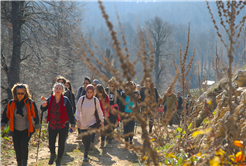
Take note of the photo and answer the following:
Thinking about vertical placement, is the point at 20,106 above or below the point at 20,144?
above

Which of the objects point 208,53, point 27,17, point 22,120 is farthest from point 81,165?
point 208,53

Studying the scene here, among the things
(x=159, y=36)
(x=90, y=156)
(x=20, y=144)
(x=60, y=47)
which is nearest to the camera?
(x=20, y=144)

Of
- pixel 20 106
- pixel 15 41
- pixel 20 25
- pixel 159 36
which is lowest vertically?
pixel 20 106

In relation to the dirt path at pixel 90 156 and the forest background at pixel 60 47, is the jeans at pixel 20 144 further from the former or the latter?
the forest background at pixel 60 47

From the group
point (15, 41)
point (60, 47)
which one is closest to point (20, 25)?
point (15, 41)

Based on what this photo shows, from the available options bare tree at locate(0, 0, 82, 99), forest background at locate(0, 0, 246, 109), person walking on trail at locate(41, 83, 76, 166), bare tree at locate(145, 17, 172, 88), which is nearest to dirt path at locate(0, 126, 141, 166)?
person walking on trail at locate(41, 83, 76, 166)

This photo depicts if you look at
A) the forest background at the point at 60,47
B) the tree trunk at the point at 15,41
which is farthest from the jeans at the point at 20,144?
the tree trunk at the point at 15,41

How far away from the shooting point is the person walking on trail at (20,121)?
425 centimetres

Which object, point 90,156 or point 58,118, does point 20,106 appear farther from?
point 90,156

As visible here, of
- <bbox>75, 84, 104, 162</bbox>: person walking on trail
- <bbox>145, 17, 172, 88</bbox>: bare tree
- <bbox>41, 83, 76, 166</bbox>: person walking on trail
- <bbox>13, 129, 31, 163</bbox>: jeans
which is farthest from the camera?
<bbox>145, 17, 172, 88</bbox>: bare tree

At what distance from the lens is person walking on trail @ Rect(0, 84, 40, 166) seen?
4.25 m

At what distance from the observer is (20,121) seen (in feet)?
14.1

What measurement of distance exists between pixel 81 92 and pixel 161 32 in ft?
88.7

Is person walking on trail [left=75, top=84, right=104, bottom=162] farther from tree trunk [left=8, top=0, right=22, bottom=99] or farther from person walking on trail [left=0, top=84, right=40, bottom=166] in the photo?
tree trunk [left=8, top=0, right=22, bottom=99]
